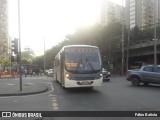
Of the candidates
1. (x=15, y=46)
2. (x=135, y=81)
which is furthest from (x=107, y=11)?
(x=15, y=46)

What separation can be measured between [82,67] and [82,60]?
0.49m

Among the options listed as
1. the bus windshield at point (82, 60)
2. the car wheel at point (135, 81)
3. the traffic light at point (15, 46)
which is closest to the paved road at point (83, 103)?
the bus windshield at point (82, 60)

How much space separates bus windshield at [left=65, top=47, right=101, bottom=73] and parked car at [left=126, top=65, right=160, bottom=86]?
18.6ft

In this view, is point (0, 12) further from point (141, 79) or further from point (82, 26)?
point (141, 79)

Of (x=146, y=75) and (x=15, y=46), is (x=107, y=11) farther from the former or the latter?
(x=15, y=46)

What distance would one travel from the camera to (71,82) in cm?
1981

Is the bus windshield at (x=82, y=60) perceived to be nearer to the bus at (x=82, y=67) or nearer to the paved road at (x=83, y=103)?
the bus at (x=82, y=67)

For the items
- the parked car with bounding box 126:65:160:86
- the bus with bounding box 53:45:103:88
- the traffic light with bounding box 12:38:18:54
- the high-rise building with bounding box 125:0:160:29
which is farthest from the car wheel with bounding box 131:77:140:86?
the high-rise building with bounding box 125:0:160:29

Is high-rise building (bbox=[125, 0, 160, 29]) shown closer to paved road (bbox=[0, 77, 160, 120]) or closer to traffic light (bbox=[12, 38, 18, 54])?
traffic light (bbox=[12, 38, 18, 54])

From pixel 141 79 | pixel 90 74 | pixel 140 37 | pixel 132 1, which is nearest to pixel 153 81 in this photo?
pixel 141 79

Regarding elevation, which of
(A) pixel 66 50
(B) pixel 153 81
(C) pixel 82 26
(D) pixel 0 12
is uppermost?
(D) pixel 0 12

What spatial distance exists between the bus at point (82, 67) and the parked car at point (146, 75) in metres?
5.59

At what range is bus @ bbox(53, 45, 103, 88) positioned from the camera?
782 inches

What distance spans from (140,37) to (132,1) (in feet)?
69.2
